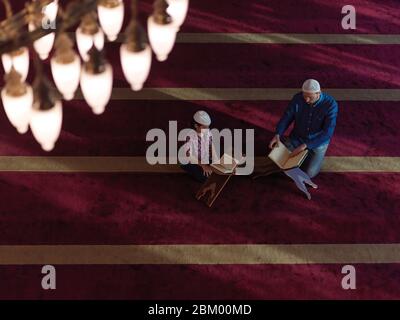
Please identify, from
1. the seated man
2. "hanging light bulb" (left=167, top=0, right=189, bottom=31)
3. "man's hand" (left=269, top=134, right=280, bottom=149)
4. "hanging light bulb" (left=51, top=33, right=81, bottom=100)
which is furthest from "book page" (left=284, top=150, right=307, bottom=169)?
"hanging light bulb" (left=51, top=33, right=81, bottom=100)

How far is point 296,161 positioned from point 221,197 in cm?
71

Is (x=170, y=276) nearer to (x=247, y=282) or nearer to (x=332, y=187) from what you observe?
(x=247, y=282)

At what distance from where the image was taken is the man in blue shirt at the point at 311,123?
17.4 ft

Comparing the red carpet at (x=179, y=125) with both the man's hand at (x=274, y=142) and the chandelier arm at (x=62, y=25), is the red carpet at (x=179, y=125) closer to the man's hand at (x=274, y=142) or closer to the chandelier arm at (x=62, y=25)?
the man's hand at (x=274, y=142)

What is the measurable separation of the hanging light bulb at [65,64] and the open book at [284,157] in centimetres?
284

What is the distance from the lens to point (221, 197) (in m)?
5.53

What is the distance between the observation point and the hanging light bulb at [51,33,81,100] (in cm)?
278

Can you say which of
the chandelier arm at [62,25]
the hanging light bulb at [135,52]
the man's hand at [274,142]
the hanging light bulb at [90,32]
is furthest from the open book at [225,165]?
the chandelier arm at [62,25]

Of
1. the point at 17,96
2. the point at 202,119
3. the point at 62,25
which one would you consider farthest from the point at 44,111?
the point at 202,119

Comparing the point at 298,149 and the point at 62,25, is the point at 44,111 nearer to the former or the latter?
the point at 62,25

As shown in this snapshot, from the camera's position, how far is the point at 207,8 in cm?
739
